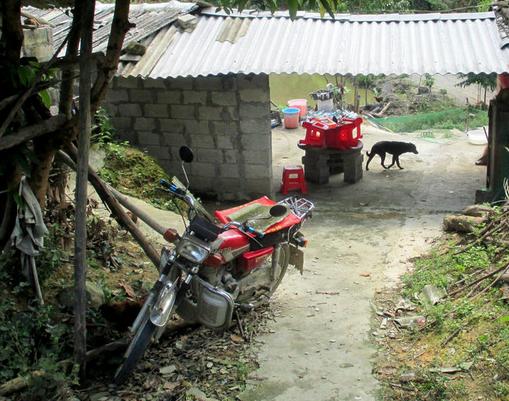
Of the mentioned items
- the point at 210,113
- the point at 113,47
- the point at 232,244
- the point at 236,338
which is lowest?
the point at 236,338

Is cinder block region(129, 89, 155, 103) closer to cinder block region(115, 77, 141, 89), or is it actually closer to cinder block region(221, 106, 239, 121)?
cinder block region(115, 77, 141, 89)

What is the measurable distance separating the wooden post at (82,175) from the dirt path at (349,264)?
1194 millimetres

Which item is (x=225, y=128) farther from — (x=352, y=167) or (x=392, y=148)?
(x=392, y=148)

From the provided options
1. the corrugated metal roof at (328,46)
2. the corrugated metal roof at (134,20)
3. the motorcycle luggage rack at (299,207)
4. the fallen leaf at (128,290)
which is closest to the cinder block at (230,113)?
the corrugated metal roof at (328,46)

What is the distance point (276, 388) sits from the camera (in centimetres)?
448

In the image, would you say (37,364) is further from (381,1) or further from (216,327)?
(381,1)

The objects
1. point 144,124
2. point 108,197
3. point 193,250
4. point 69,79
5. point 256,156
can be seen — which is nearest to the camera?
point 193,250

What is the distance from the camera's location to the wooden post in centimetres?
416

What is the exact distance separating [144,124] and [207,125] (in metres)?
1.06

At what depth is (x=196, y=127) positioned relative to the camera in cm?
962

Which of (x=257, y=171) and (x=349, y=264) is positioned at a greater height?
(x=257, y=171)

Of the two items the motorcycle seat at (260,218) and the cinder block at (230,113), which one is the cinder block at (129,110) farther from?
the motorcycle seat at (260,218)

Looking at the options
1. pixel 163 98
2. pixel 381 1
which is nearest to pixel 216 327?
pixel 163 98

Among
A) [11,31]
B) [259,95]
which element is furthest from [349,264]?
[11,31]
